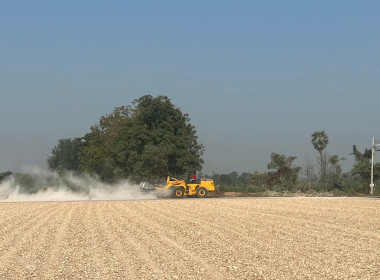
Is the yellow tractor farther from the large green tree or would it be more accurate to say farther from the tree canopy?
the large green tree

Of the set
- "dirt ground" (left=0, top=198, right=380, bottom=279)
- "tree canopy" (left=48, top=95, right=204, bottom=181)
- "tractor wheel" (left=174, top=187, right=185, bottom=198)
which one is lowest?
"dirt ground" (left=0, top=198, right=380, bottom=279)

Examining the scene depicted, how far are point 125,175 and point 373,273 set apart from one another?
162 feet

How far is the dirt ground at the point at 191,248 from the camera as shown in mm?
10680

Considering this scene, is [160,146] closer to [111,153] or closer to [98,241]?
[111,153]

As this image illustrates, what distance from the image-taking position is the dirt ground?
1068cm

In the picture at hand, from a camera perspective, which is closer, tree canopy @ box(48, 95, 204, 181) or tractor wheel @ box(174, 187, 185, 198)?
tractor wheel @ box(174, 187, 185, 198)

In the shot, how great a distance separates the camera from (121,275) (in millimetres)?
10383

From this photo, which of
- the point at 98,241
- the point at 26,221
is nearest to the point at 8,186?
the point at 26,221

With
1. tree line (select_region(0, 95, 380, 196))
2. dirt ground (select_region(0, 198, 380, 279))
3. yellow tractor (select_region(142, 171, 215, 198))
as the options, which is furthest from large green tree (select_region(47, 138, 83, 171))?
dirt ground (select_region(0, 198, 380, 279))

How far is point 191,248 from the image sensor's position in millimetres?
13805

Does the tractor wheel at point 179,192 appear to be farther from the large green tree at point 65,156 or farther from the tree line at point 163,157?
the large green tree at point 65,156

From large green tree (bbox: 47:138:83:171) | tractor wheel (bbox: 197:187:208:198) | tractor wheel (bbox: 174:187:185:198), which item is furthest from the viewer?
large green tree (bbox: 47:138:83:171)

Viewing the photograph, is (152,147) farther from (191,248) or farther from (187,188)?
(191,248)

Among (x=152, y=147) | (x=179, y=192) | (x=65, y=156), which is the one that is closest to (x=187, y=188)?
(x=179, y=192)
